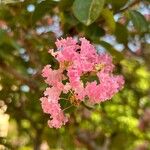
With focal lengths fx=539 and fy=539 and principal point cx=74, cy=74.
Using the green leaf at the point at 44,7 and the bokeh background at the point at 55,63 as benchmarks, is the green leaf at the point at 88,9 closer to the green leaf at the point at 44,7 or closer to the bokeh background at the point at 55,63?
the bokeh background at the point at 55,63

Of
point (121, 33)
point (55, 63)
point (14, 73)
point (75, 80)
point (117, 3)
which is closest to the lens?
point (75, 80)

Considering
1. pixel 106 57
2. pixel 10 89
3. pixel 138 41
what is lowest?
pixel 106 57

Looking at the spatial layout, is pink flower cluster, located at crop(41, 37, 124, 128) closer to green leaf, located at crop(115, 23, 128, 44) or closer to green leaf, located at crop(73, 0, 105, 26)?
green leaf, located at crop(73, 0, 105, 26)

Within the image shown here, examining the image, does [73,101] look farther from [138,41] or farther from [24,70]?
[138,41]

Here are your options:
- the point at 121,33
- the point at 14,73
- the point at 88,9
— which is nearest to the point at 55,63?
the point at 88,9

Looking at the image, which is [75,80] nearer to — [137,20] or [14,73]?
[137,20]

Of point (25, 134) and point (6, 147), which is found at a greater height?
point (25, 134)

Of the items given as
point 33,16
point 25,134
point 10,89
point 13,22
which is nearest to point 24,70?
point 10,89
